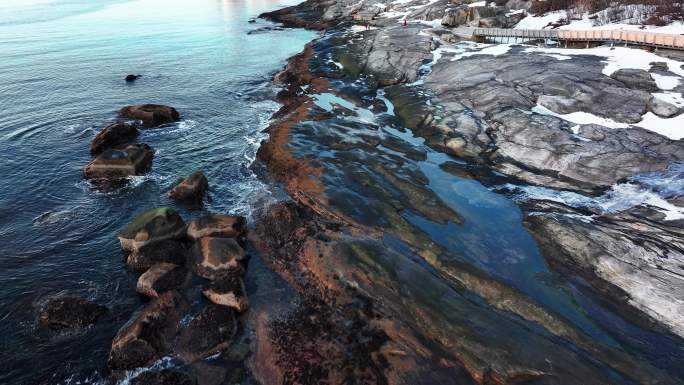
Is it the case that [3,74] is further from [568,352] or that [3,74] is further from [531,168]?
[568,352]

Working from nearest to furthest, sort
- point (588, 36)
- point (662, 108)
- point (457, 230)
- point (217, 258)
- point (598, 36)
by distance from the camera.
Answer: point (217, 258)
point (457, 230)
point (662, 108)
point (598, 36)
point (588, 36)

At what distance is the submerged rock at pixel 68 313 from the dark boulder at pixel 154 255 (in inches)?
107

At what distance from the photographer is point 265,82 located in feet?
163

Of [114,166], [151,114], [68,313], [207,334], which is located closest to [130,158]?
[114,166]

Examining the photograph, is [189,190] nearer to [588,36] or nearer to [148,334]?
[148,334]

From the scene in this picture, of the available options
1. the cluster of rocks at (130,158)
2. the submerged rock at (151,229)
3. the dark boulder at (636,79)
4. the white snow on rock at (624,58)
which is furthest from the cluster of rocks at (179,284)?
the white snow on rock at (624,58)

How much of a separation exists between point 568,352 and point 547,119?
19.9 metres

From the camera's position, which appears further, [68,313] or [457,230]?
[457,230]

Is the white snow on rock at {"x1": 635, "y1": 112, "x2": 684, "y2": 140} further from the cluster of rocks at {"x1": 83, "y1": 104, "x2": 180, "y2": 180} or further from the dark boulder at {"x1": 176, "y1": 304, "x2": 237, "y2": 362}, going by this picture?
A: the cluster of rocks at {"x1": 83, "y1": 104, "x2": 180, "y2": 180}

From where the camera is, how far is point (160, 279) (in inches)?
677

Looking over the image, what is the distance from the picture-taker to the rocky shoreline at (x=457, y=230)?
14.0 meters

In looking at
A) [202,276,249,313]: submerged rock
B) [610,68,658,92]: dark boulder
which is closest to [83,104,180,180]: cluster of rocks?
[202,276,249,313]: submerged rock

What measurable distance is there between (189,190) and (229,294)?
9.93 m

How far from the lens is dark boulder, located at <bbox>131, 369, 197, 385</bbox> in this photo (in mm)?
13225
